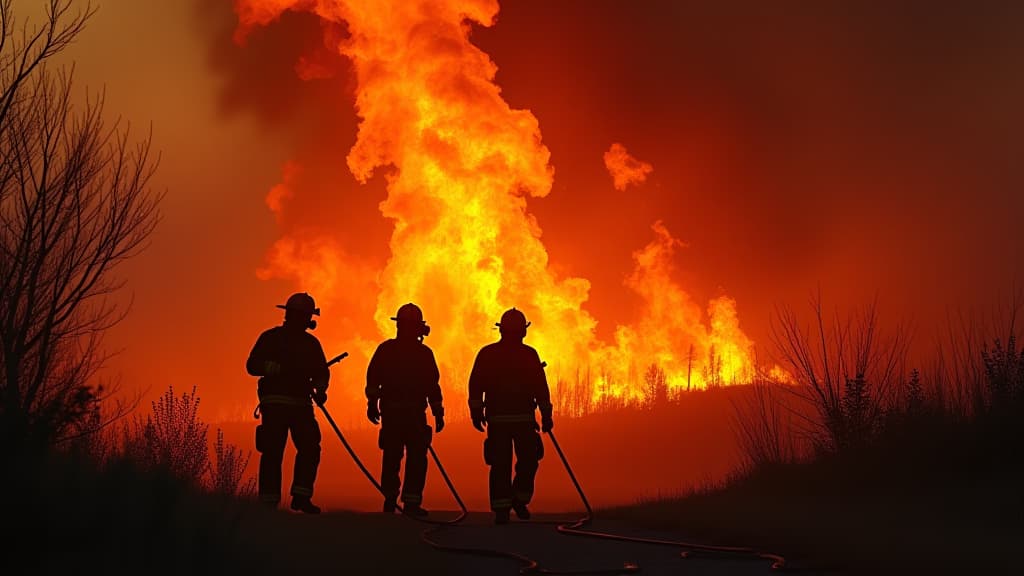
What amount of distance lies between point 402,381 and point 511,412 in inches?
70.5

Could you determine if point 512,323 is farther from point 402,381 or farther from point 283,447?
point 283,447

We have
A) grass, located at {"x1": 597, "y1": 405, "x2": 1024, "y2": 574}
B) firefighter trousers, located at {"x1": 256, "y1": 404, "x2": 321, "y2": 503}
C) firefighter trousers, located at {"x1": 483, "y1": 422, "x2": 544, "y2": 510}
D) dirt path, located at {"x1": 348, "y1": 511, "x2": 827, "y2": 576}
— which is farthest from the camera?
firefighter trousers, located at {"x1": 483, "y1": 422, "x2": 544, "y2": 510}

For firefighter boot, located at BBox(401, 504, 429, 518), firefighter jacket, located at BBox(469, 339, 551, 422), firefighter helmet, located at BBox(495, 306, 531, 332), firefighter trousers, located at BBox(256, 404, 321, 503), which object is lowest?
firefighter boot, located at BBox(401, 504, 429, 518)

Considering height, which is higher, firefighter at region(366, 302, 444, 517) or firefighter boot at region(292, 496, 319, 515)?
firefighter at region(366, 302, 444, 517)

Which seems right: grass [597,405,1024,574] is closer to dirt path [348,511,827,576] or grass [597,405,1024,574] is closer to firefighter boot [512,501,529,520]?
dirt path [348,511,827,576]

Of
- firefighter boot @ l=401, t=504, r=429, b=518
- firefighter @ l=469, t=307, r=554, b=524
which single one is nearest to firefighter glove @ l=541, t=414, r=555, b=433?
firefighter @ l=469, t=307, r=554, b=524

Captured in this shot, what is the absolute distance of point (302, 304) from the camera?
49.2ft

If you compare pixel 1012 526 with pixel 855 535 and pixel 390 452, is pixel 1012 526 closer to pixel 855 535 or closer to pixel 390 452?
pixel 855 535

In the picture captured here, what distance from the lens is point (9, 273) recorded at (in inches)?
562

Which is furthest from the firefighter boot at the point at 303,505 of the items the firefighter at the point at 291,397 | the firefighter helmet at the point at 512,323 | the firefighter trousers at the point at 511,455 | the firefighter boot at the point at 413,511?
the firefighter helmet at the point at 512,323

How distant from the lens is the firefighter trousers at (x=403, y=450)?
15.5 m

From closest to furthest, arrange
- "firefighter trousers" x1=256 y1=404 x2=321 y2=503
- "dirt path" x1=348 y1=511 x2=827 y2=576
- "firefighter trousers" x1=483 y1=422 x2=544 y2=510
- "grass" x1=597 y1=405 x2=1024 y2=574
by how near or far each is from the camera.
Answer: "dirt path" x1=348 y1=511 x2=827 y2=576 < "grass" x1=597 y1=405 x2=1024 y2=574 < "firefighter trousers" x1=256 y1=404 x2=321 y2=503 < "firefighter trousers" x1=483 y1=422 x2=544 y2=510

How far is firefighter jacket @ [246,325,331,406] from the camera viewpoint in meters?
14.5

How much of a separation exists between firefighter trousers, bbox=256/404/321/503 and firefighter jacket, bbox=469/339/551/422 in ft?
8.06
